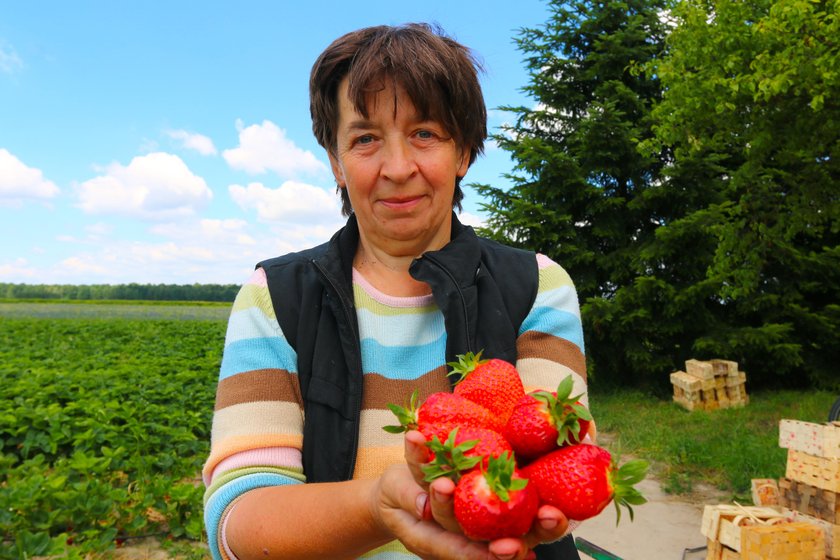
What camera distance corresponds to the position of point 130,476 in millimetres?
5539

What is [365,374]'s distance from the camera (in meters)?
1.77

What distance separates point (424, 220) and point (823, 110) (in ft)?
31.7

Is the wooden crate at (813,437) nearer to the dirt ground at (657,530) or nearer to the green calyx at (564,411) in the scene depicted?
the dirt ground at (657,530)

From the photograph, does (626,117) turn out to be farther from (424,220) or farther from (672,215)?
(424,220)

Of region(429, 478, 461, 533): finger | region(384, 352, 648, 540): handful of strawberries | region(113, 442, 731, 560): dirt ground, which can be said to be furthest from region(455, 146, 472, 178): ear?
region(113, 442, 731, 560): dirt ground

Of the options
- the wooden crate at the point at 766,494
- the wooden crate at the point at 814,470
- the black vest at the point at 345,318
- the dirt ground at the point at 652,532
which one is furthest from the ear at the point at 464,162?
the wooden crate at the point at 766,494

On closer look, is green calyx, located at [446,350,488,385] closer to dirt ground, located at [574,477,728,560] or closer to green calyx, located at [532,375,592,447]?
green calyx, located at [532,375,592,447]

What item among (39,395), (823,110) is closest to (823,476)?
(823,110)

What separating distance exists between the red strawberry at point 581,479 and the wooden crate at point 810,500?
3796mm

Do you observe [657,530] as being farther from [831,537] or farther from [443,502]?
[443,502]

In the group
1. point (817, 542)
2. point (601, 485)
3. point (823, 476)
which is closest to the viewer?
point (601, 485)

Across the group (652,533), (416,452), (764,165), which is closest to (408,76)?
(416,452)

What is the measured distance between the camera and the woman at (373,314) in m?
1.62

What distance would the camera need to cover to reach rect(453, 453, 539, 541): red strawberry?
3.85 feet
